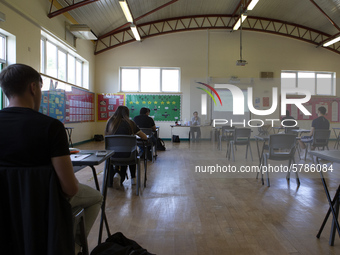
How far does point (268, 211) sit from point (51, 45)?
6.75 metres

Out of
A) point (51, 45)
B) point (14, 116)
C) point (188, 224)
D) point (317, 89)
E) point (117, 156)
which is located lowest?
point (188, 224)

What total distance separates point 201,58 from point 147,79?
92.9 inches

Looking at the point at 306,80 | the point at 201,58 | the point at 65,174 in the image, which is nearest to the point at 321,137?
the point at 65,174

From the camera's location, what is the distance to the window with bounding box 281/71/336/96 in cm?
1069

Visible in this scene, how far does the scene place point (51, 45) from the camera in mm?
6887

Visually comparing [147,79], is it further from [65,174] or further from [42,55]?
[65,174]

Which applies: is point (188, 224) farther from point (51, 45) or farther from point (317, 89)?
Result: point (317, 89)

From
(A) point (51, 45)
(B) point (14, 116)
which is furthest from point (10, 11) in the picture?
(B) point (14, 116)

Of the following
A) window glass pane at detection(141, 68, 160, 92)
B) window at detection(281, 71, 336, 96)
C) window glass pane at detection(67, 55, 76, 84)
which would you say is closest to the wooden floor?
window glass pane at detection(67, 55, 76, 84)

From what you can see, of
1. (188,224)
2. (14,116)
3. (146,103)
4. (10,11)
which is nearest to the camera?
(14,116)

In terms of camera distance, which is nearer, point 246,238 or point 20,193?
point 20,193

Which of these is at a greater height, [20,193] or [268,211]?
[20,193]

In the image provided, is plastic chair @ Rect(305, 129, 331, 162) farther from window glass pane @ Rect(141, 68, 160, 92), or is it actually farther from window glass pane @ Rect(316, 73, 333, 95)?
window glass pane @ Rect(316, 73, 333, 95)

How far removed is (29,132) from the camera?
3.32 ft
